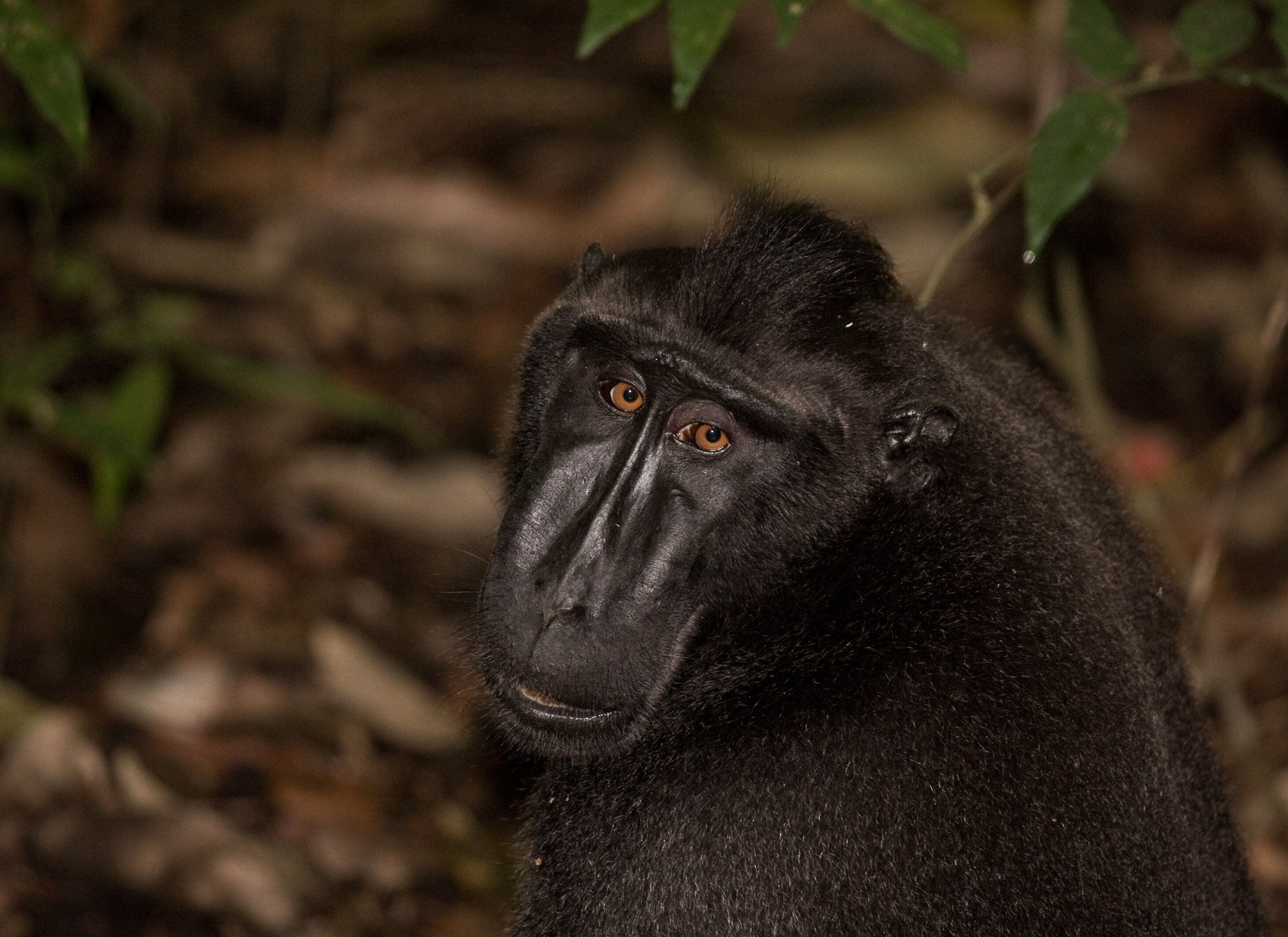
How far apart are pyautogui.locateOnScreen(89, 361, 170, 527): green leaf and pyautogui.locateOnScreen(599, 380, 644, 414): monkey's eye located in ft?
9.45

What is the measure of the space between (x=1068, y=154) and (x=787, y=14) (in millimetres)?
952

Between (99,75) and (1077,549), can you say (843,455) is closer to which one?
(1077,549)

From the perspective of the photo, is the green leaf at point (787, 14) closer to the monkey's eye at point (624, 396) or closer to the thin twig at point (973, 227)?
the monkey's eye at point (624, 396)

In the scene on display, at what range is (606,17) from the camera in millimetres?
4172

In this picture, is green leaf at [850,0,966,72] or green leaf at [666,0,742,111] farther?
green leaf at [850,0,966,72]

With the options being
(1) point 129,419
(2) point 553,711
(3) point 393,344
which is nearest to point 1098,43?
(2) point 553,711

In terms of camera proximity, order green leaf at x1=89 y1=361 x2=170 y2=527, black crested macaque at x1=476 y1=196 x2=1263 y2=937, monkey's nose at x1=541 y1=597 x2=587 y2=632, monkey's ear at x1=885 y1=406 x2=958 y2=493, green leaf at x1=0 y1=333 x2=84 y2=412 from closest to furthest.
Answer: black crested macaque at x1=476 y1=196 x2=1263 y2=937 → monkey's nose at x1=541 y1=597 x2=587 y2=632 → monkey's ear at x1=885 y1=406 x2=958 y2=493 → green leaf at x1=0 y1=333 x2=84 y2=412 → green leaf at x1=89 y1=361 x2=170 y2=527

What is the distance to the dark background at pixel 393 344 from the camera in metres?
6.50

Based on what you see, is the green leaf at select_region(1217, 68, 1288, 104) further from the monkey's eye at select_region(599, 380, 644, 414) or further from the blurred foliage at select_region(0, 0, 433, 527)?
the blurred foliage at select_region(0, 0, 433, 527)

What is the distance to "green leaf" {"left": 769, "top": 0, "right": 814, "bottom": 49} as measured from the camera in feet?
14.0

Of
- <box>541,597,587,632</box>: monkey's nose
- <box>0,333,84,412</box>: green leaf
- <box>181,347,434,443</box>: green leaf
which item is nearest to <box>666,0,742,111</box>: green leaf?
<box>541,597,587,632</box>: monkey's nose

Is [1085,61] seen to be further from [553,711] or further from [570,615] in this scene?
[553,711]

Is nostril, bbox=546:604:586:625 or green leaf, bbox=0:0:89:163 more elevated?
green leaf, bbox=0:0:89:163

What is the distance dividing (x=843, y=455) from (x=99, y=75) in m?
5.08
